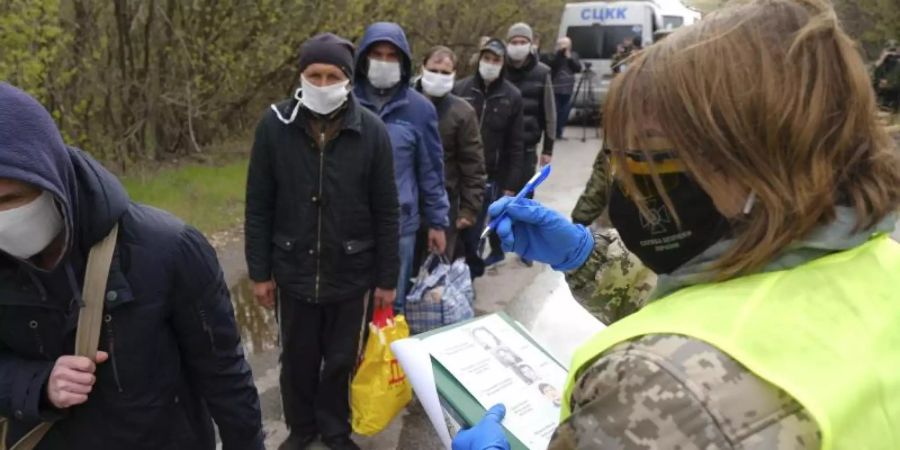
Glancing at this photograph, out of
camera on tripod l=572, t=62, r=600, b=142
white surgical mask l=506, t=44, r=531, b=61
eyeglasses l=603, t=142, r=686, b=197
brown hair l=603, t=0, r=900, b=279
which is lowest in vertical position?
camera on tripod l=572, t=62, r=600, b=142

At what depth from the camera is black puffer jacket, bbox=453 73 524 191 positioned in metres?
5.25

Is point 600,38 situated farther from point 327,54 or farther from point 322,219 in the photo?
point 322,219

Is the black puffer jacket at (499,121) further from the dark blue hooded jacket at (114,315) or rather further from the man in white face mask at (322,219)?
the dark blue hooded jacket at (114,315)

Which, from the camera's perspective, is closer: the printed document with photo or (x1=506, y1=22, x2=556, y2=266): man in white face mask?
the printed document with photo

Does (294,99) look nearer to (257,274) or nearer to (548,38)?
(257,274)

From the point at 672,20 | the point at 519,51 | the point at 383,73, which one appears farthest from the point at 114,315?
the point at 672,20

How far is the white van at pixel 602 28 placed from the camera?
44.2 feet

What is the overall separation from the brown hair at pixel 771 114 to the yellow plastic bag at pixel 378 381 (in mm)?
2306

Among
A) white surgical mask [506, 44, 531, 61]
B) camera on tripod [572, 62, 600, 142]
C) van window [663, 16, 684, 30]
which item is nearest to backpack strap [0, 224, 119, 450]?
white surgical mask [506, 44, 531, 61]

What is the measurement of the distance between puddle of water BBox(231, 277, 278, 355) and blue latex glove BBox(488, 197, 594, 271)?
268cm

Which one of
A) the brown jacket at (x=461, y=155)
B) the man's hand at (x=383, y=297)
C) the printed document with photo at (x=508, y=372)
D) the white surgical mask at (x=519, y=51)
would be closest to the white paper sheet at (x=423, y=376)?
the printed document with photo at (x=508, y=372)

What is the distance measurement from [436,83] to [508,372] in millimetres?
2881

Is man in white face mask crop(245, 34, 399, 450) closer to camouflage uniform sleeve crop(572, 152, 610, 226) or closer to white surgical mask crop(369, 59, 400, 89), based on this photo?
white surgical mask crop(369, 59, 400, 89)

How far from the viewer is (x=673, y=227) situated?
1063mm
